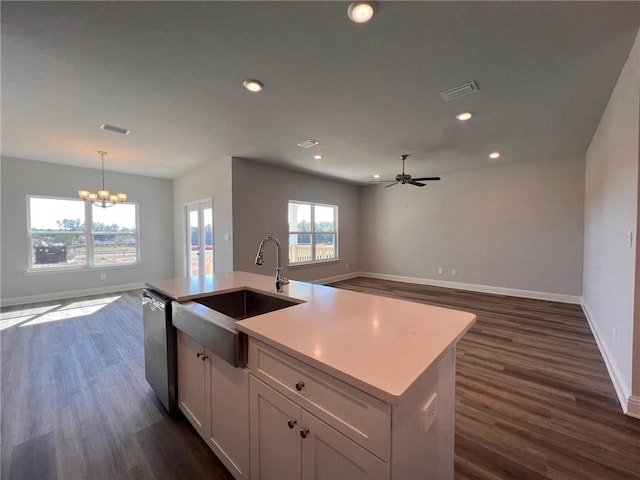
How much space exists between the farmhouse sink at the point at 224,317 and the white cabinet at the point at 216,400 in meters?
0.09

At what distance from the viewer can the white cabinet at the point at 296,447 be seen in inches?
33.7

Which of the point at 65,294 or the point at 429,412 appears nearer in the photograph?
the point at 429,412

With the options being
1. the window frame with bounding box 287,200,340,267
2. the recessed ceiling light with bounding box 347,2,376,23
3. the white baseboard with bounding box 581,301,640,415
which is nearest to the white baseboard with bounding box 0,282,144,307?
the window frame with bounding box 287,200,340,267

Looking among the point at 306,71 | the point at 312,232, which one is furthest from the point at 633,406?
the point at 312,232

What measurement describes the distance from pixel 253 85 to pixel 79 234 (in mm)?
5445

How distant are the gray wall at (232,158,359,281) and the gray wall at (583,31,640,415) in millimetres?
4654

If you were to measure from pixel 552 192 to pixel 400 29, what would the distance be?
488cm

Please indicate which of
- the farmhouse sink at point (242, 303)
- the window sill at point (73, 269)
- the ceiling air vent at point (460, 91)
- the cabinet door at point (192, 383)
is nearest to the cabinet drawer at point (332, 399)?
the cabinet door at point (192, 383)

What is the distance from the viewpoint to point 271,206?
541 cm

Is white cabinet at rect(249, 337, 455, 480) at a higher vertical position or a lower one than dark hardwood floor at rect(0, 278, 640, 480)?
higher

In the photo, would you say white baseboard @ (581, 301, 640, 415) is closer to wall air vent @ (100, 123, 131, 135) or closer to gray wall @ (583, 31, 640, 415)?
gray wall @ (583, 31, 640, 415)

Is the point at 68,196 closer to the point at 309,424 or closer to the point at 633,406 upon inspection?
the point at 309,424

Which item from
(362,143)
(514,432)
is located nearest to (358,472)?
(514,432)

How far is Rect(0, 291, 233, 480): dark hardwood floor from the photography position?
155cm
